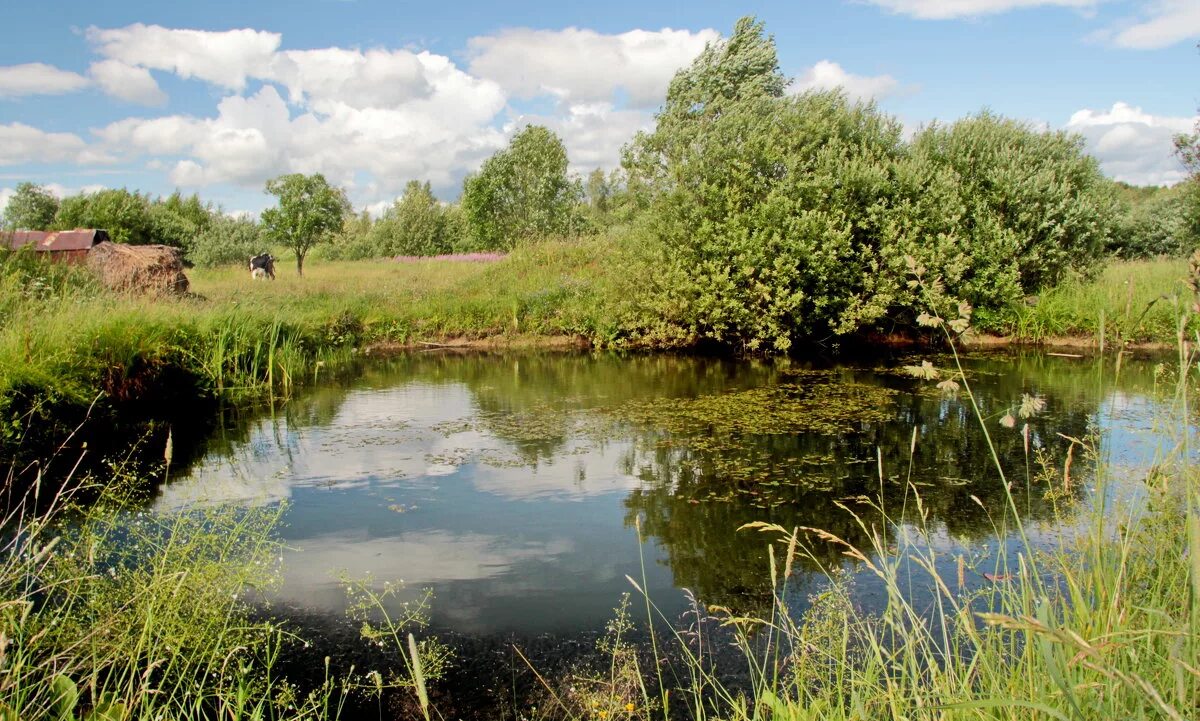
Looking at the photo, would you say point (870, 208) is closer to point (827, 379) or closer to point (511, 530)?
point (827, 379)

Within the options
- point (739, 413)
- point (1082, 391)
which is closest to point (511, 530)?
point (739, 413)

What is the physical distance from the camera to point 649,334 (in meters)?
15.9

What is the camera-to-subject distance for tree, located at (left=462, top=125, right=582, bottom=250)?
4081 centimetres

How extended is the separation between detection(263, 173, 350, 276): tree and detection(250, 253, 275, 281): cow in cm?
447

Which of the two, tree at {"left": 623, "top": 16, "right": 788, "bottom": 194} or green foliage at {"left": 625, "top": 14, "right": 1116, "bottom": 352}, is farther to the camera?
tree at {"left": 623, "top": 16, "right": 788, "bottom": 194}

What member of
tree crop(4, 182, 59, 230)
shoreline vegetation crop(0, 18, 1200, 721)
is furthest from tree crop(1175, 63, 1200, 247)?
tree crop(4, 182, 59, 230)

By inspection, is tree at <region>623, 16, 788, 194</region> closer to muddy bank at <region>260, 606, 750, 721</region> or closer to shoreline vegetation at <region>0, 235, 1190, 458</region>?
shoreline vegetation at <region>0, 235, 1190, 458</region>

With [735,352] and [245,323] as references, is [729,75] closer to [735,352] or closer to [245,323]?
[735,352]

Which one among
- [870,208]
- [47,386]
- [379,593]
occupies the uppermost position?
[870,208]

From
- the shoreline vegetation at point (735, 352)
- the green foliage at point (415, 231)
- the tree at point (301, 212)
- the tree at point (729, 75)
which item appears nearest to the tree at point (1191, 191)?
the shoreline vegetation at point (735, 352)

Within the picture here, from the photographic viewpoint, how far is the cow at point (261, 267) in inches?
891

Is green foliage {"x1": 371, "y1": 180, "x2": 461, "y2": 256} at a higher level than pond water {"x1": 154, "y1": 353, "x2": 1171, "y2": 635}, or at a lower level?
higher

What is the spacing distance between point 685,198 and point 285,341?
778 cm

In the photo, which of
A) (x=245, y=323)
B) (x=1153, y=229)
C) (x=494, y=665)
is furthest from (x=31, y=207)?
(x=1153, y=229)
